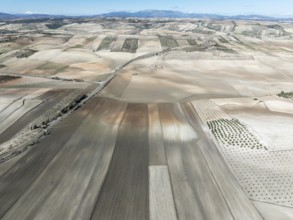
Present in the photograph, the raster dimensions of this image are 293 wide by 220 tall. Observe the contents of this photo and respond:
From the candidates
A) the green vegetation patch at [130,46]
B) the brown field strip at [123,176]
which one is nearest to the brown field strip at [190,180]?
the brown field strip at [123,176]

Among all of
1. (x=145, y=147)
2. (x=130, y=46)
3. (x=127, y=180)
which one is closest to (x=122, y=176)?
(x=127, y=180)

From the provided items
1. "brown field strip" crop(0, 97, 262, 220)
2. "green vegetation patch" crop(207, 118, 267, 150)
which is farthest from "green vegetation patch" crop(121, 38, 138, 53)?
"brown field strip" crop(0, 97, 262, 220)

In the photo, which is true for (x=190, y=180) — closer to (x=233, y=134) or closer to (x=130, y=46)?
(x=233, y=134)

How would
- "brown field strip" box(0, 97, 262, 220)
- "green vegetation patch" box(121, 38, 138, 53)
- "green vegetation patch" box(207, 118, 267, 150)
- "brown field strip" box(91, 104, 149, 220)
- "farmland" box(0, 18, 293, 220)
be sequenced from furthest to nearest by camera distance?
"green vegetation patch" box(121, 38, 138, 53)
"green vegetation patch" box(207, 118, 267, 150)
"farmland" box(0, 18, 293, 220)
"brown field strip" box(0, 97, 262, 220)
"brown field strip" box(91, 104, 149, 220)

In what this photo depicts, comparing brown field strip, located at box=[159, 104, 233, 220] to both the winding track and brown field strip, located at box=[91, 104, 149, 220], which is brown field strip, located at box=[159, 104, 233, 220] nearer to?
the winding track

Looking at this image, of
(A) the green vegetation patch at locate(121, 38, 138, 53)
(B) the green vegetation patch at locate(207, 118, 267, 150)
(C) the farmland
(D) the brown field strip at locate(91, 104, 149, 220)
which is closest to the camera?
(D) the brown field strip at locate(91, 104, 149, 220)

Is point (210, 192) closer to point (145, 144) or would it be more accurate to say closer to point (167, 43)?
point (145, 144)

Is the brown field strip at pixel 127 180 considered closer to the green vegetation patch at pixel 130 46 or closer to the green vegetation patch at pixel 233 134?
the green vegetation patch at pixel 233 134
